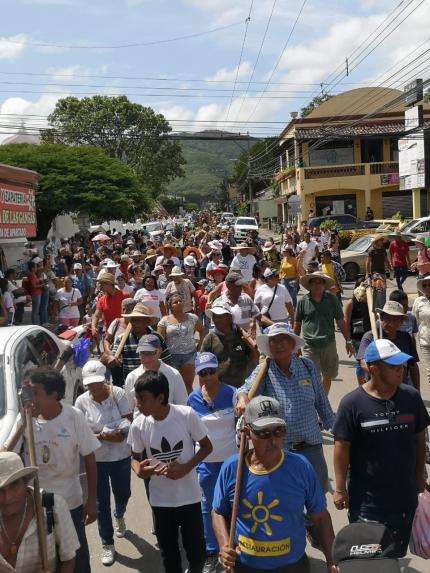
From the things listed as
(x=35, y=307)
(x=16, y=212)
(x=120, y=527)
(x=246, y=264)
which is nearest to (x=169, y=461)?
(x=120, y=527)

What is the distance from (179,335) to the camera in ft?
25.6

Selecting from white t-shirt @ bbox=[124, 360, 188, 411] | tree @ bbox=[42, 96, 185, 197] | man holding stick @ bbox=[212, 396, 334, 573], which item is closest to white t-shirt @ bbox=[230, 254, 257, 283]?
white t-shirt @ bbox=[124, 360, 188, 411]

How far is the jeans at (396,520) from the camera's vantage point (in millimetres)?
4059

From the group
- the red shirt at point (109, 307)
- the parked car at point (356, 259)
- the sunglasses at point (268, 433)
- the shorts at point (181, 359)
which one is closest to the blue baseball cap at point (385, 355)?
the sunglasses at point (268, 433)

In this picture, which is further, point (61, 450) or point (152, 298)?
point (152, 298)

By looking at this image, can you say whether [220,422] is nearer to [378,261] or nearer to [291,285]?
[378,261]

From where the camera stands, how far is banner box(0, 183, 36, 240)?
22.4 meters

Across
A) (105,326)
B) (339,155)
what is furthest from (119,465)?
(339,155)

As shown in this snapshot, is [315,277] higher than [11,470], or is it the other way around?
[315,277]

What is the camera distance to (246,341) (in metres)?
6.57

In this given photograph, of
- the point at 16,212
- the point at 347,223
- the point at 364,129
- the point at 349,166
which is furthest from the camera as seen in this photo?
the point at 349,166

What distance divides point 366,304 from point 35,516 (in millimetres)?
5189

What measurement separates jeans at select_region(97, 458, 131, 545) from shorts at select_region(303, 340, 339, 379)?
292cm

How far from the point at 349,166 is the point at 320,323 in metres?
41.9
